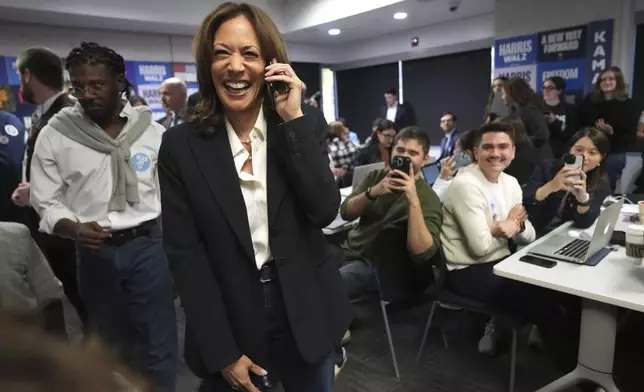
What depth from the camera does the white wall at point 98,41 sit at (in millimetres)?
5539

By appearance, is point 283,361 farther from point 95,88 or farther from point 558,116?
point 558,116

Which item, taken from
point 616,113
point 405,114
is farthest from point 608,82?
point 405,114

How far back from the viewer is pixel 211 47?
3.26ft

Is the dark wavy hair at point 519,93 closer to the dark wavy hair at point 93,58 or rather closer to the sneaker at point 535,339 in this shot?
the sneaker at point 535,339

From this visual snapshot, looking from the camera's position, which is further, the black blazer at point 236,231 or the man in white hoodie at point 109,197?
the man in white hoodie at point 109,197

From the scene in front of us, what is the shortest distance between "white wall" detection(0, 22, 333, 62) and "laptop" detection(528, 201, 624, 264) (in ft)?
13.1

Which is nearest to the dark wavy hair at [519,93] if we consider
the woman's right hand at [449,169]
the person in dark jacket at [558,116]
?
the person in dark jacket at [558,116]

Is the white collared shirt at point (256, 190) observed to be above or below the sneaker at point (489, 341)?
above

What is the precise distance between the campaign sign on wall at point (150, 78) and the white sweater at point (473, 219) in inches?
224

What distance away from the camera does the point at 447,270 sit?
7.16 feet

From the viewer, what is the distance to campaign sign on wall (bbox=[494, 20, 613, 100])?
188 inches

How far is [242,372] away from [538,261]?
137 cm

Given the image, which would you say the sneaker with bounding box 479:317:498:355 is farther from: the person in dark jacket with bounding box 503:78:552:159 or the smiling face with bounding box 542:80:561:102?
the smiling face with bounding box 542:80:561:102

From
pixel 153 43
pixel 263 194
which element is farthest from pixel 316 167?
pixel 153 43
